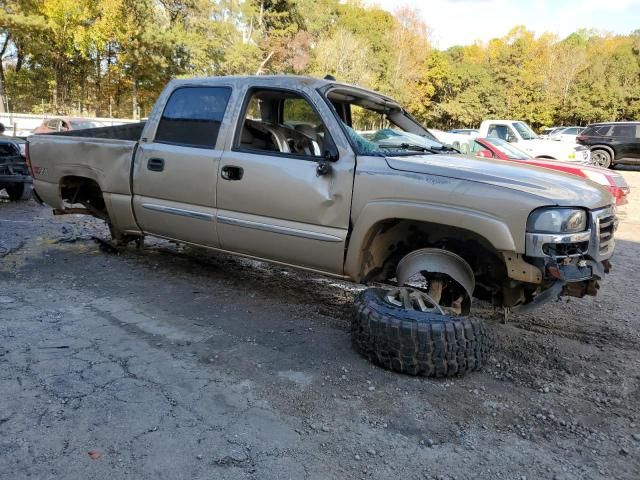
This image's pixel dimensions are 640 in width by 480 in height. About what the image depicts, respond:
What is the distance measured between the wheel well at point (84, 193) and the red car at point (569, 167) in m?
6.20

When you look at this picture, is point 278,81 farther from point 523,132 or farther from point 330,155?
point 523,132

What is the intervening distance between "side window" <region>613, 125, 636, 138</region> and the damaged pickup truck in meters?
18.1

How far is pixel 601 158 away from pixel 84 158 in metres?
19.9

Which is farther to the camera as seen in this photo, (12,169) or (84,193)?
Result: (12,169)

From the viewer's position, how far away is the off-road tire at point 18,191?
28.7ft

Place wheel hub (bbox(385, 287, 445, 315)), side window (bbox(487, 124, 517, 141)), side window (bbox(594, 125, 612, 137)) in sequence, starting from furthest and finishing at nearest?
side window (bbox(594, 125, 612, 137))
side window (bbox(487, 124, 517, 141))
wheel hub (bbox(385, 287, 445, 315))

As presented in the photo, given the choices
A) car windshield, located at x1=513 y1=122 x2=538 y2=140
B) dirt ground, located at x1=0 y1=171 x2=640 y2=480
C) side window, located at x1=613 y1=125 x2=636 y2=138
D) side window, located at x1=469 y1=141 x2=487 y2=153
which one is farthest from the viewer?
side window, located at x1=613 y1=125 x2=636 y2=138

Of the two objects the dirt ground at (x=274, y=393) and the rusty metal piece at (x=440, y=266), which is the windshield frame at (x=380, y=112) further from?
the dirt ground at (x=274, y=393)

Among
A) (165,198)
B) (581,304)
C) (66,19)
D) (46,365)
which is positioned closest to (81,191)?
(165,198)

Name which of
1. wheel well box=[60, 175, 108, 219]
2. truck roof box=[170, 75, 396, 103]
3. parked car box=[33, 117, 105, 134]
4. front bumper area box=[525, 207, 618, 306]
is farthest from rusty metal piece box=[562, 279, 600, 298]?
parked car box=[33, 117, 105, 134]

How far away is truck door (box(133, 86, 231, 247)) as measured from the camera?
13.6 ft

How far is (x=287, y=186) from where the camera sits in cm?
367

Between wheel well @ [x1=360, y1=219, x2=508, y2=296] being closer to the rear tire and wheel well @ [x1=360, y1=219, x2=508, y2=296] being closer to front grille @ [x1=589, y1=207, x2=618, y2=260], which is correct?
front grille @ [x1=589, y1=207, x2=618, y2=260]

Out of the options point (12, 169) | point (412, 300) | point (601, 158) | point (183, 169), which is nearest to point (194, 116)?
point (183, 169)
